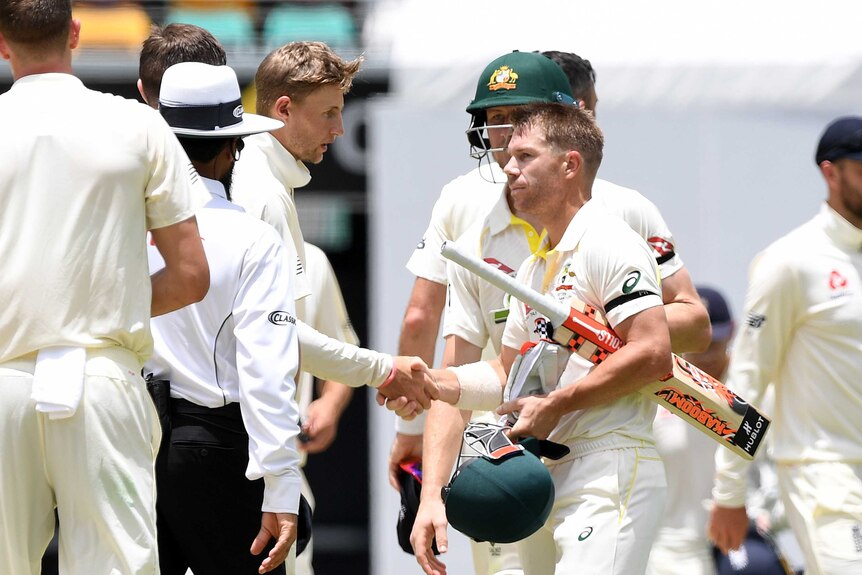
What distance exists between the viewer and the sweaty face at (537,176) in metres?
4.66

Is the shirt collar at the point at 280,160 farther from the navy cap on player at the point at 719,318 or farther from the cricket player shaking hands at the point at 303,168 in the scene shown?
the navy cap on player at the point at 719,318

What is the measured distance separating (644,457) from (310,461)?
5.24 metres

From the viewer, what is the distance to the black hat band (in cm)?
446

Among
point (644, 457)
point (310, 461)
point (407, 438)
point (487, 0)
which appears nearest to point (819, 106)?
point (487, 0)

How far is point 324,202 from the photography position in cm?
934

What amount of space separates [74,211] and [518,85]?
1912 mm

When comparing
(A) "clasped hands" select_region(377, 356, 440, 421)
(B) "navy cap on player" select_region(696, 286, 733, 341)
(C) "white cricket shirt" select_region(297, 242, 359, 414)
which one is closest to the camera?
(A) "clasped hands" select_region(377, 356, 440, 421)

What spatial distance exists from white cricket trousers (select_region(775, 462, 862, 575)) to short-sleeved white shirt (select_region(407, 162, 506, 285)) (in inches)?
57.4

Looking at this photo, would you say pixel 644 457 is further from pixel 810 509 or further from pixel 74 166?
pixel 74 166

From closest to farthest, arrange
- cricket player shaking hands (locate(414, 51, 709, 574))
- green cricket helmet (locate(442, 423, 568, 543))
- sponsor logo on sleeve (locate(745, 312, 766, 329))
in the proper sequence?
1. green cricket helmet (locate(442, 423, 568, 543))
2. cricket player shaking hands (locate(414, 51, 709, 574))
3. sponsor logo on sleeve (locate(745, 312, 766, 329))

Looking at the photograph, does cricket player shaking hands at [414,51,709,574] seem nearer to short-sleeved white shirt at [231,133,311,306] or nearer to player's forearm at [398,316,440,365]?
player's forearm at [398,316,440,365]

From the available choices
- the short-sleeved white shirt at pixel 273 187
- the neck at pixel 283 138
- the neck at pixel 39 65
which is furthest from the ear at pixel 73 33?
the neck at pixel 283 138

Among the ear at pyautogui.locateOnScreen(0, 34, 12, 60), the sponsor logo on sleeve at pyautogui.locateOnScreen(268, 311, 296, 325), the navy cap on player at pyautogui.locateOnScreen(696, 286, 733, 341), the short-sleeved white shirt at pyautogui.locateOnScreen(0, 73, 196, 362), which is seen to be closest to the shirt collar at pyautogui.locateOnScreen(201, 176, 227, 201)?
the sponsor logo on sleeve at pyautogui.locateOnScreen(268, 311, 296, 325)

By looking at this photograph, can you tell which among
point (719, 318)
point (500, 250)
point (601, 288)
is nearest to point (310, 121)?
point (500, 250)
